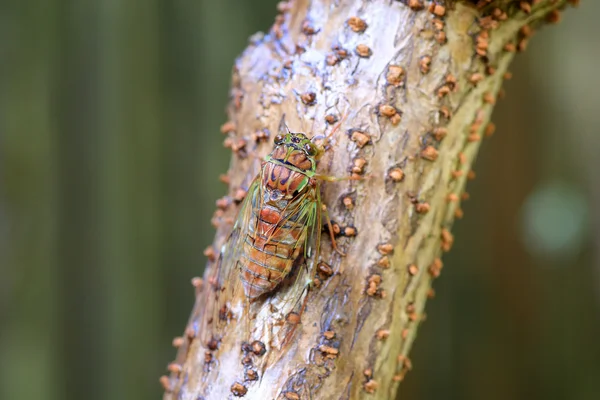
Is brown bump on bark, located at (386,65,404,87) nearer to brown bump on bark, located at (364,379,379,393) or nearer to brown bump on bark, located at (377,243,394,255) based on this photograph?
brown bump on bark, located at (377,243,394,255)

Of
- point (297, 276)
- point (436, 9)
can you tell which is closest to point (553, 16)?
point (436, 9)

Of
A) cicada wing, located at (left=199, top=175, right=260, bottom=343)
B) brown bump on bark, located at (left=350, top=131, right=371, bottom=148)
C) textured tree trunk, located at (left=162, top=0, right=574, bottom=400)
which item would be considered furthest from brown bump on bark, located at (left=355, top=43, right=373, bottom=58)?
cicada wing, located at (left=199, top=175, right=260, bottom=343)

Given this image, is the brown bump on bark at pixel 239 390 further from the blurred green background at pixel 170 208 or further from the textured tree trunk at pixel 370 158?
the blurred green background at pixel 170 208

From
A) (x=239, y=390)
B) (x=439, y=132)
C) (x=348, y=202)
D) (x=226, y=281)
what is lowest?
(x=239, y=390)

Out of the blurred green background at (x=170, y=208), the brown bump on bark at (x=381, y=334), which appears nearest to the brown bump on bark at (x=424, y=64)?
the brown bump on bark at (x=381, y=334)

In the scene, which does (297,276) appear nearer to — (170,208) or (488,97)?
(488,97)

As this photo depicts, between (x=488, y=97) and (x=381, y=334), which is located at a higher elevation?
(x=488, y=97)

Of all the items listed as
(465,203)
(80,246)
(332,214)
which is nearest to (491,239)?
(465,203)
